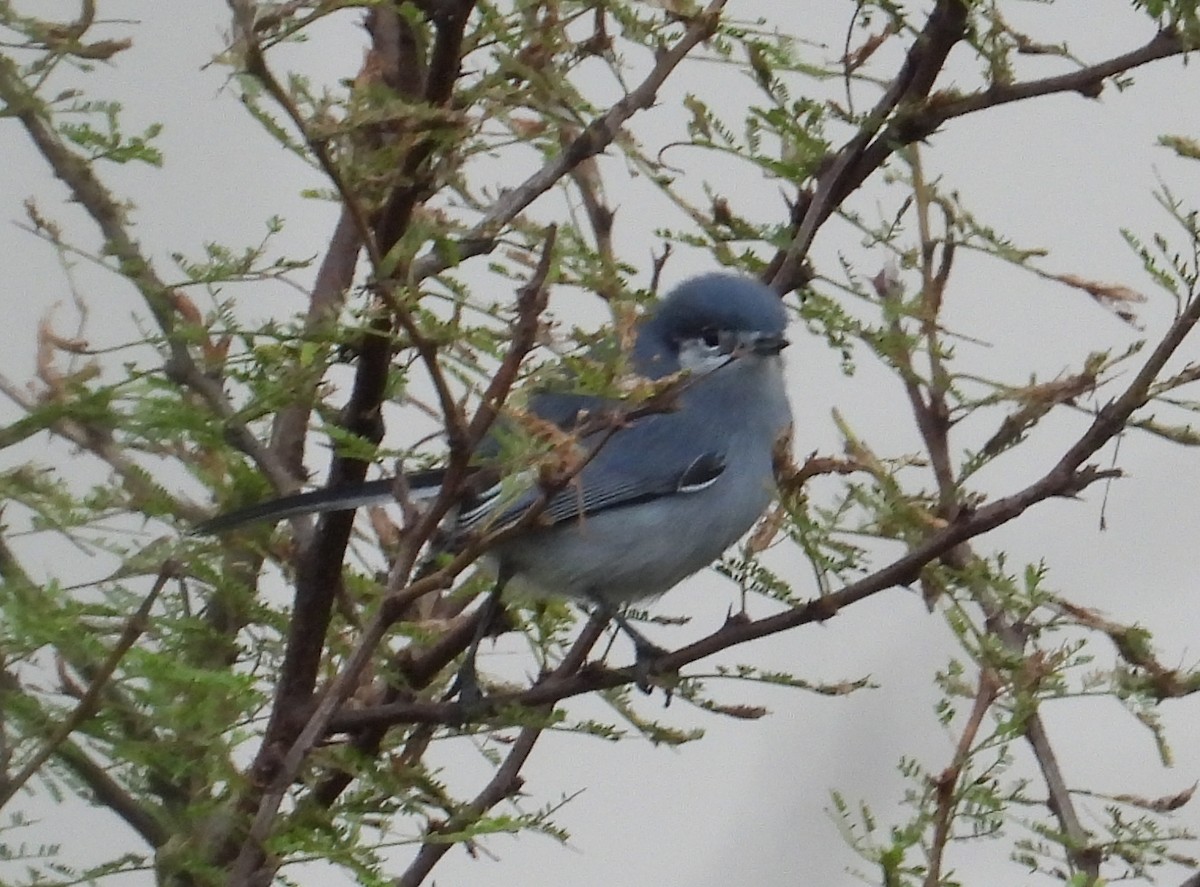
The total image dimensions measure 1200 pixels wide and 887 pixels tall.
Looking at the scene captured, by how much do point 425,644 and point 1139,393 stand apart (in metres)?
0.52

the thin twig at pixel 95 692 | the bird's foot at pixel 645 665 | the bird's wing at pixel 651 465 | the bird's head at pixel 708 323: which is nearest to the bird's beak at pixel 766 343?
the bird's head at pixel 708 323

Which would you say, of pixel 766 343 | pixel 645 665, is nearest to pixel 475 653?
pixel 645 665

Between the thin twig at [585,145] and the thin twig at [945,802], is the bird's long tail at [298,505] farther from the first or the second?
the thin twig at [945,802]

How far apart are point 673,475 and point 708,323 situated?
0.14m

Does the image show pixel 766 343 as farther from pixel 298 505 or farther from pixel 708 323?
pixel 298 505

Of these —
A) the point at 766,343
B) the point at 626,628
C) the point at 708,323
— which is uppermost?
the point at 708,323

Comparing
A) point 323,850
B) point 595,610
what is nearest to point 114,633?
point 323,850

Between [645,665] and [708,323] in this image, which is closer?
[645,665]

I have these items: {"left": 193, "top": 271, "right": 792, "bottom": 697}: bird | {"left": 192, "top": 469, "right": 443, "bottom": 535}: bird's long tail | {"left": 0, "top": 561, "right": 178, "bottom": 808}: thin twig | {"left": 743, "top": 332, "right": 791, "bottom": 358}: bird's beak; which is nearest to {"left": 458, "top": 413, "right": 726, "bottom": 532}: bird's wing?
{"left": 193, "top": 271, "right": 792, "bottom": 697}: bird

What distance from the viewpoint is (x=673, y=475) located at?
1.33 m

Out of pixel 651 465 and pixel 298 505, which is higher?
pixel 651 465

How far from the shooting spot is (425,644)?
1.00 metres

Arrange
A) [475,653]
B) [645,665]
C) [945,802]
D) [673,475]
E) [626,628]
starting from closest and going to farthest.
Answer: [945,802] < [645,665] < [475,653] < [626,628] < [673,475]

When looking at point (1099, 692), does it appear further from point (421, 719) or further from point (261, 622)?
point (261, 622)
